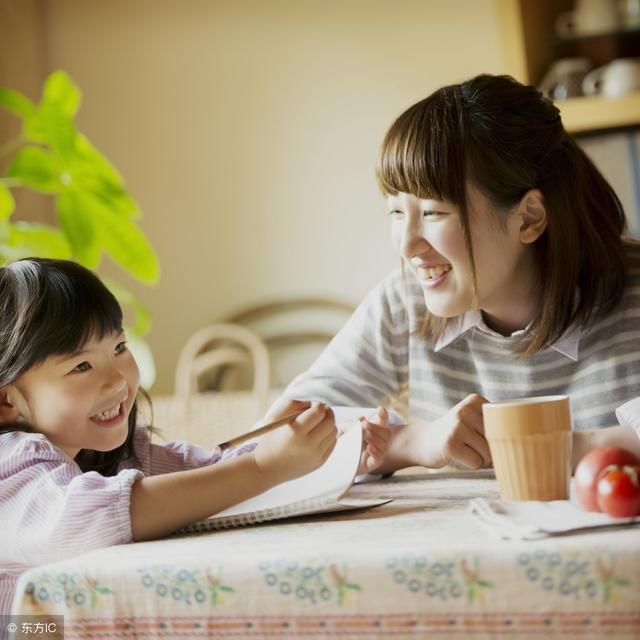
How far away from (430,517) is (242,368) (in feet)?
8.14

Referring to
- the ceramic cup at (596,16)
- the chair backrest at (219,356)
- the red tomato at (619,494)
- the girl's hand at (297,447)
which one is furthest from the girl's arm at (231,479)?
the ceramic cup at (596,16)

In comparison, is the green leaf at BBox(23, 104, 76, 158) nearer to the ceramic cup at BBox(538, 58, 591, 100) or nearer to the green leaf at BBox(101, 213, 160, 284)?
the green leaf at BBox(101, 213, 160, 284)

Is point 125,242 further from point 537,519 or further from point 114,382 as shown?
point 537,519

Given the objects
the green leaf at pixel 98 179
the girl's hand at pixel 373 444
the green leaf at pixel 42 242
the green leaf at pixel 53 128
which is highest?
the green leaf at pixel 53 128

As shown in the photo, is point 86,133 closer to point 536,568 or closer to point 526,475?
point 526,475

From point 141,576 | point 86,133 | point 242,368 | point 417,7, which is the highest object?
point 417,7

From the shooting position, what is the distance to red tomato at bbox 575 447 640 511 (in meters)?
0.85

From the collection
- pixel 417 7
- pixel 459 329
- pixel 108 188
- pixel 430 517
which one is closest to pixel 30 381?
pixel 430 517

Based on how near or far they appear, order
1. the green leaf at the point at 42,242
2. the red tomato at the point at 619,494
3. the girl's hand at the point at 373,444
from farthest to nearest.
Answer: the green leaf at the point at 42,242 < the girl's hand at the point at 373,444 < the red tomato at the point at 619,494

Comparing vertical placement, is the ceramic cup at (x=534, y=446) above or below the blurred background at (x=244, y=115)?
below

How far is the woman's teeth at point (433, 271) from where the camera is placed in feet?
Answer: 4.42

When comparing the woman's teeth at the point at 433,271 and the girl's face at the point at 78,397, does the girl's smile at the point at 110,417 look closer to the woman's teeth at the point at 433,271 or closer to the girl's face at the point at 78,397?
the girl's face at the point at 78,397

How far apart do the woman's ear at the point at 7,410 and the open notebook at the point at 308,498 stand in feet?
0.91

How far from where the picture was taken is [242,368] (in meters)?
3.37
